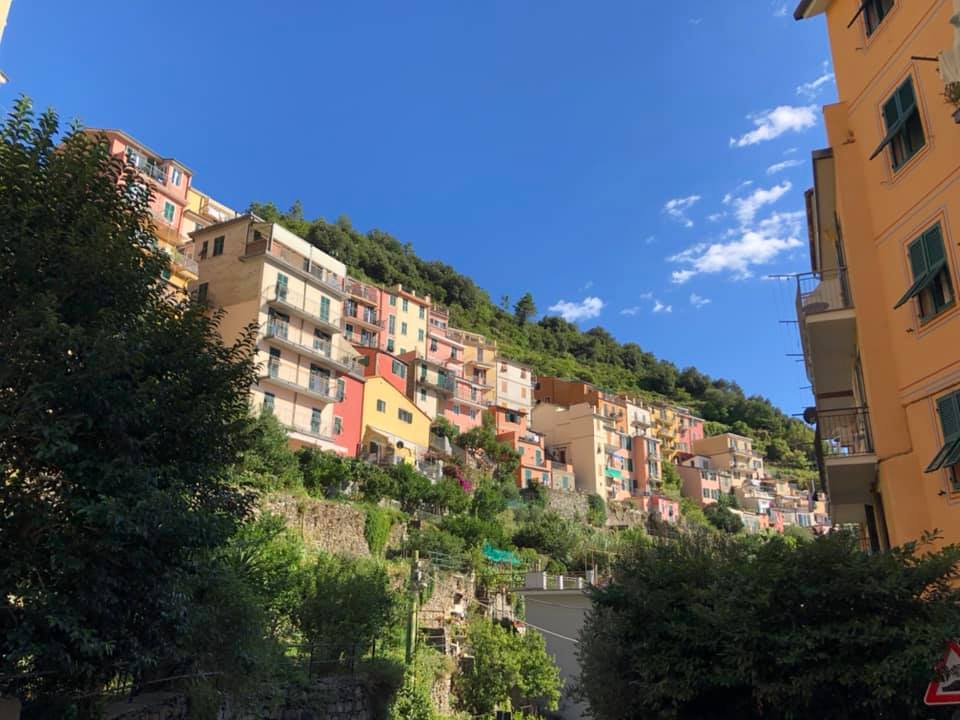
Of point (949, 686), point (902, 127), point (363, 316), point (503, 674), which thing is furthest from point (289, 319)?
point (949, 686)

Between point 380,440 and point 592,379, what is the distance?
266 feet

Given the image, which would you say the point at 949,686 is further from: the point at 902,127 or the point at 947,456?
the point at 902,127

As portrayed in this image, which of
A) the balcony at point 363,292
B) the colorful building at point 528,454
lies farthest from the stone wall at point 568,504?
the balcony at point 363,292

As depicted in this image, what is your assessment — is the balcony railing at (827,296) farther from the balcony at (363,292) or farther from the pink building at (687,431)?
the pink building at (687,431)

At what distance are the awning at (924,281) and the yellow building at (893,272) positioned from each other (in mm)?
38

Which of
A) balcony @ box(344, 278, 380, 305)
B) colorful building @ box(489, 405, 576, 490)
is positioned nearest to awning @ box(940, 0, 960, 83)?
colorful building @ box(489, 405, 576, 490)

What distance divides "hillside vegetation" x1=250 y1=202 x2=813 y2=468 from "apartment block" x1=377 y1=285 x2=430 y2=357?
90.8ft

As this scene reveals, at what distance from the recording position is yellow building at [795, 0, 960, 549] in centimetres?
1191

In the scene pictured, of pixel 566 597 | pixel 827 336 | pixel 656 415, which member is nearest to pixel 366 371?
pixel 566 597

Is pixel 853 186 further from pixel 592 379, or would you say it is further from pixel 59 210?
pixel 592 379

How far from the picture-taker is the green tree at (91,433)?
26.1 ft

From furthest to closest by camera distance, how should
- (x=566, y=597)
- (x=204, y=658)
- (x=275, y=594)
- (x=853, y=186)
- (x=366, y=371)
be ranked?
(x=366, y=371) < (x=566, y=597) < (x=275, y=594) < (x=853, y=186) < (x=204, y=658)

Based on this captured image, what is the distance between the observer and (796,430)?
461 feet

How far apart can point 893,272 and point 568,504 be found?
5627 cm
